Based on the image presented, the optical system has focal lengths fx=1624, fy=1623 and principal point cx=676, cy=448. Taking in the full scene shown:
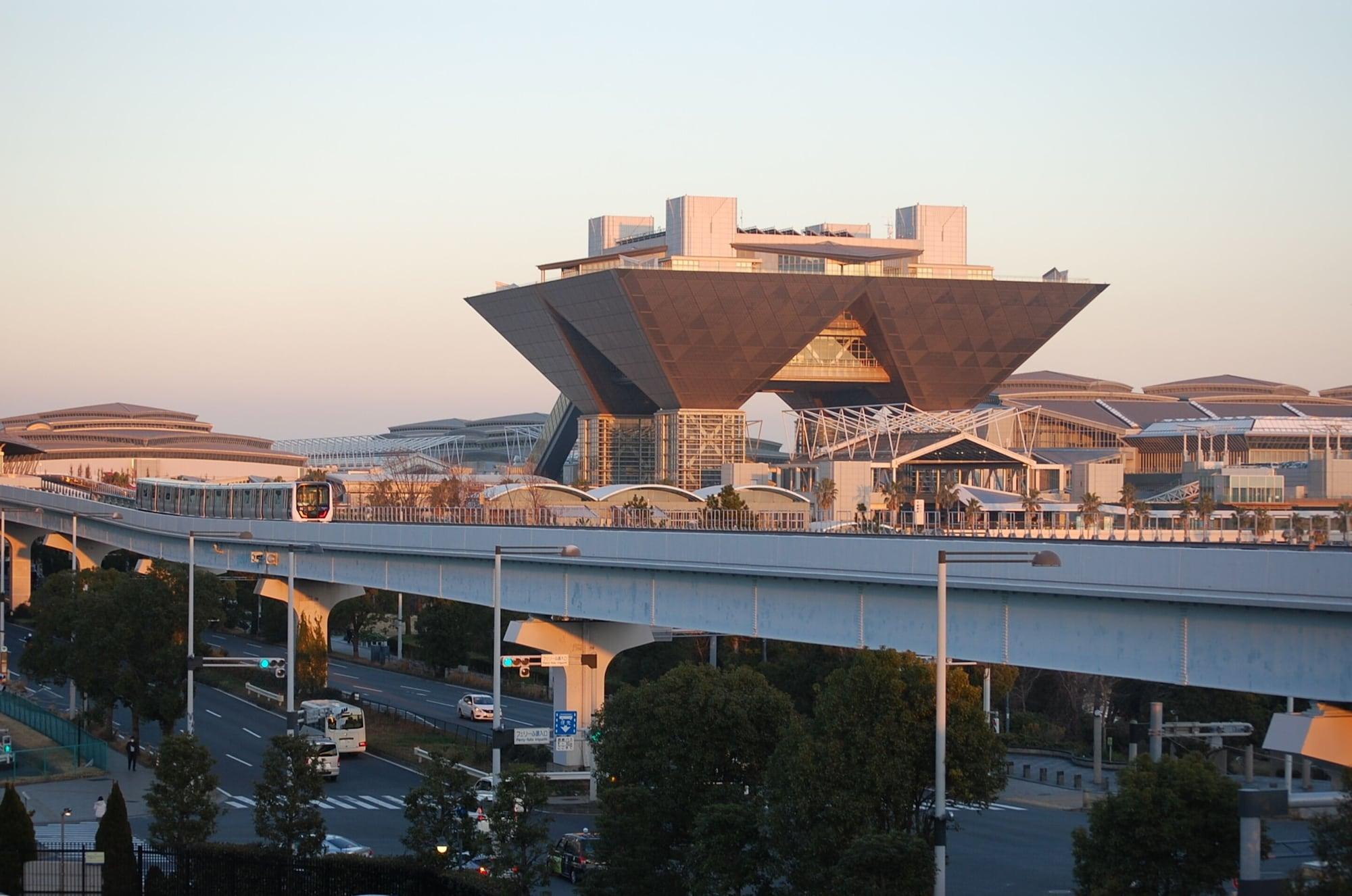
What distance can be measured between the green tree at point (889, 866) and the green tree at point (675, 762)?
408cm

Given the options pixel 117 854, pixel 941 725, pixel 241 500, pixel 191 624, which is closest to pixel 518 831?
pixel 117 854

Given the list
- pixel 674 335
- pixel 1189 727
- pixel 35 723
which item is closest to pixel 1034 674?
pixel 1189 727

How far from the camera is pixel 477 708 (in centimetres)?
6669

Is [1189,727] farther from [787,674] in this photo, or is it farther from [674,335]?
[674,335]

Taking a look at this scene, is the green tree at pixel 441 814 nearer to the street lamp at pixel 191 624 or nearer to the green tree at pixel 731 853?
the green tree at pixel 731 853

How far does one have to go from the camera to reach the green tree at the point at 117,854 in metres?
30.6

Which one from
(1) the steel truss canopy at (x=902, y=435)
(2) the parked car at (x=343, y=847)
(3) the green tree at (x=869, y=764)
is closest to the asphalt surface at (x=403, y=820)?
(2) the parked car at (x=343, y=847)

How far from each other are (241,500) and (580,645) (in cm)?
3356

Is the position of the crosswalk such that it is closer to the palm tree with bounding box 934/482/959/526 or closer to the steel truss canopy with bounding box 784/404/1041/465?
the palm tree with bounding box 934/482/959/526

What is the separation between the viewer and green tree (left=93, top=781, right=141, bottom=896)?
30562 millimetres

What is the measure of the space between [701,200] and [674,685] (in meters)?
116

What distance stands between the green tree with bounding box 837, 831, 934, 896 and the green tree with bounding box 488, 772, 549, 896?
255 inches

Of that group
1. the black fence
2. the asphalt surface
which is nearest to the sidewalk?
the asphalt surface

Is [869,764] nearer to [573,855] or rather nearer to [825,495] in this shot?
[573,855]
